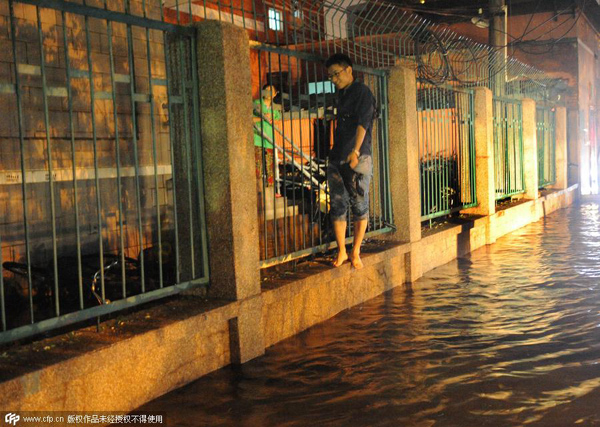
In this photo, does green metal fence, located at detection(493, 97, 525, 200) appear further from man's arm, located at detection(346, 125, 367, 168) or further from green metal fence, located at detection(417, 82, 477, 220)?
man's arm, located at detection(346, 125, 367, 168)

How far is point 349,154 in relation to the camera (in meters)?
6.91

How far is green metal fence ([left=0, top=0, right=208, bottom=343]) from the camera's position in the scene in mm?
5242

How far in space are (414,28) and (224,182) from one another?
4.61 meters

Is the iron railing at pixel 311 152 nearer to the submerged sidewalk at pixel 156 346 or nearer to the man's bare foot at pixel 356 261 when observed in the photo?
the man's bare foot at pixel 356 261

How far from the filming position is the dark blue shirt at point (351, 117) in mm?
6781

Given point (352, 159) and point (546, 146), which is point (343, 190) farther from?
point (546, 146)

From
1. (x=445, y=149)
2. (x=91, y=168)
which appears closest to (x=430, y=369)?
(x=91, y=168)

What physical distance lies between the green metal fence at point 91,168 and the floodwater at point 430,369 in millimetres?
916

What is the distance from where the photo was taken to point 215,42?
5246mm

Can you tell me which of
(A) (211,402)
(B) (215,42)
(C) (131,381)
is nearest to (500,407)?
(A) (211,402)

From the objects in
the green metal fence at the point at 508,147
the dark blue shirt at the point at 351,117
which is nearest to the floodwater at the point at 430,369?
the dark blue shirt at the point at 351,117

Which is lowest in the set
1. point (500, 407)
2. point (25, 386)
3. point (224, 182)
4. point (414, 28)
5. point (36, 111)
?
point (500, 407)

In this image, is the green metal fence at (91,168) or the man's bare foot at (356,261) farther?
the man's bare foot at (356,261)

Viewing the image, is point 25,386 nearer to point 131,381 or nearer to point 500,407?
point 131,381
